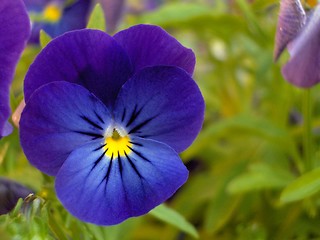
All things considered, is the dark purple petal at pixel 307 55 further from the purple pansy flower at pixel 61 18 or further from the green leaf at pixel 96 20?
the purple pansy flower at pixel 61 18

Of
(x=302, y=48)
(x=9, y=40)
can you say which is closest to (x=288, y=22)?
(x=302, y=48)

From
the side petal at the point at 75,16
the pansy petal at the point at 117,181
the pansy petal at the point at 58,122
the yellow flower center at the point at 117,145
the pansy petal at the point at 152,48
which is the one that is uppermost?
the pansy petal at the point at 152,48

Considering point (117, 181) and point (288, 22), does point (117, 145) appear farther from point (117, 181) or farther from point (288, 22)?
point (288, 22)

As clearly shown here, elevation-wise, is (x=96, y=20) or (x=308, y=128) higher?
(x=96, y=20)

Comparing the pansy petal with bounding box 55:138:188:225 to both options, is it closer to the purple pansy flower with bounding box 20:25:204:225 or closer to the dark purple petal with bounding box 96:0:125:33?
the purple pansy flower with bounding box 20:25:204:225

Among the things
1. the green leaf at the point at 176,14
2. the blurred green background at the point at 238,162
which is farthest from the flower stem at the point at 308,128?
the green leaf at the point at 176,14

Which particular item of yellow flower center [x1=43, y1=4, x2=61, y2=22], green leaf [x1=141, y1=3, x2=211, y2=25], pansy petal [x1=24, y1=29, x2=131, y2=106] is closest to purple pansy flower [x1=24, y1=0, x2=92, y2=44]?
yellow flower center [x1=43, y1=4, x2=61, y2=22]

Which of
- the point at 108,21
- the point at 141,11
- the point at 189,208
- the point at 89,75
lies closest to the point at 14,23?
the point at 89,75
